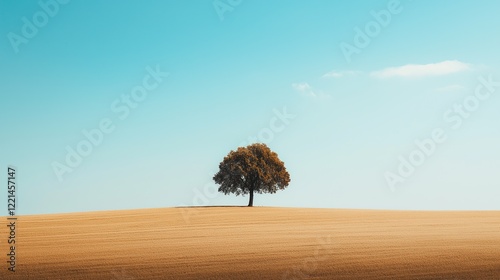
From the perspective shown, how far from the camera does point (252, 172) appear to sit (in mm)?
A: 57875

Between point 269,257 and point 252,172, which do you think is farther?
point 252,172

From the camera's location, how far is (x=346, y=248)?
65.6 feet

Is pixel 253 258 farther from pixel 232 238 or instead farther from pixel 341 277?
pixel 232 238

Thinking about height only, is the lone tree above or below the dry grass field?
above

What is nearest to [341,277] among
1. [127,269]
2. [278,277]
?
[278,277]

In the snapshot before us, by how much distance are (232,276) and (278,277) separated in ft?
4.84

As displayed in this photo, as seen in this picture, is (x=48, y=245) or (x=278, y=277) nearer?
(x=278, y=277)

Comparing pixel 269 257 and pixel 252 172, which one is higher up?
pixel 252 172

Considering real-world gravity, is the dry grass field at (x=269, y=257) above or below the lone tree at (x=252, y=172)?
below

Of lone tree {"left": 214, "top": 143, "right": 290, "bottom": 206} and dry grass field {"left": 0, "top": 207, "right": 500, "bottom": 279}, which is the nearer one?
dry grass field {"left": 0, "top": 207, "right": 500, "bottom": 279}

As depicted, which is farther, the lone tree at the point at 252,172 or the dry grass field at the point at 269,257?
the lone tree at the point at 252,172

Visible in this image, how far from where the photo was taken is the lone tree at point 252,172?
57875 millimetres

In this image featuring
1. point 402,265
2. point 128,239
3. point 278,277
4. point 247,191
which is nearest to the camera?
point 278,277

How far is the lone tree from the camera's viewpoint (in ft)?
190
